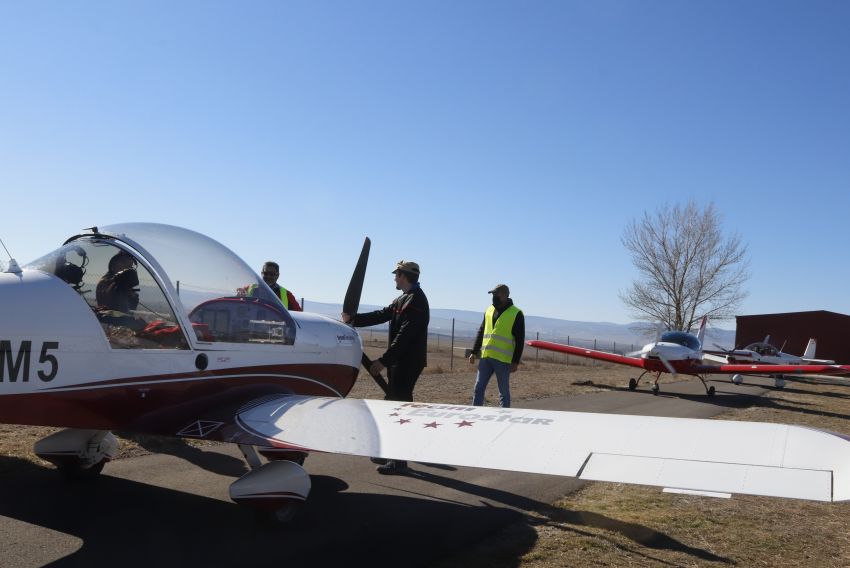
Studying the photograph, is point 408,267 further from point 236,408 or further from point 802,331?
point 802,331

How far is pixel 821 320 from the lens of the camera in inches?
1604

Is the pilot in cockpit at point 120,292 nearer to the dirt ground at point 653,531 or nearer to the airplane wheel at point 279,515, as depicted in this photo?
the airplane wheel at point 279,515

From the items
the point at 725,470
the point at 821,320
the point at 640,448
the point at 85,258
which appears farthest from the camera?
the point at 821,320

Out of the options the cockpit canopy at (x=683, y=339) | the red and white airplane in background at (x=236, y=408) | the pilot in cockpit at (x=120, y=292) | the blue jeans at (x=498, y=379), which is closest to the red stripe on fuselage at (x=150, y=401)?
the red and white airplane in background at (x=236, y=408)

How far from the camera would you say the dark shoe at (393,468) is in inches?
241

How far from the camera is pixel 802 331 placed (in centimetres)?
4059

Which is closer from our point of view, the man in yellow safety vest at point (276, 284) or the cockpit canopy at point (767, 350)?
the man in yellow safety vest at point (276, 284)

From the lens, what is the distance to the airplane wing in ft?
9.72

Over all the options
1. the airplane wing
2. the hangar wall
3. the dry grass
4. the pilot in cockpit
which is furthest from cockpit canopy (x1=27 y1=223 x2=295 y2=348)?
the hangar wall

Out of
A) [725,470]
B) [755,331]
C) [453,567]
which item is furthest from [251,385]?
[755,331]

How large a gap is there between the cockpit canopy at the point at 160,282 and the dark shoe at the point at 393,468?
1840mm

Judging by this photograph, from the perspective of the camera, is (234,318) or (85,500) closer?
(85,500)

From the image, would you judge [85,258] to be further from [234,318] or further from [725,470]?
[725,470]

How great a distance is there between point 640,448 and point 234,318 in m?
3.16
